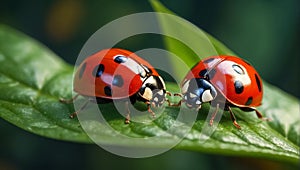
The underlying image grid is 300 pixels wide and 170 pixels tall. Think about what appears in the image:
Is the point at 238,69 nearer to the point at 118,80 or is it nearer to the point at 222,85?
the point at 222,85

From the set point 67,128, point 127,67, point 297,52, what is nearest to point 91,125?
point 67,128

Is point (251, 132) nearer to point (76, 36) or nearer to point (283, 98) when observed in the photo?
point (283, 98)

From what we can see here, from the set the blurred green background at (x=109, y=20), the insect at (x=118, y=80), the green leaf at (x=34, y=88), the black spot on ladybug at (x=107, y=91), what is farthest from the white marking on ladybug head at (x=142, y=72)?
the blurred green background at (x=109, y=20)

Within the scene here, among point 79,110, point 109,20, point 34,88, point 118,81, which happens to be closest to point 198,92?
point 118,81

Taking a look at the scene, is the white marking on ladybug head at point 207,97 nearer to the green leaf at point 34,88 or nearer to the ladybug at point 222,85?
the ladybug at point 222,85

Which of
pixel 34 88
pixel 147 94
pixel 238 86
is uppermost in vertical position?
pixel 238 86

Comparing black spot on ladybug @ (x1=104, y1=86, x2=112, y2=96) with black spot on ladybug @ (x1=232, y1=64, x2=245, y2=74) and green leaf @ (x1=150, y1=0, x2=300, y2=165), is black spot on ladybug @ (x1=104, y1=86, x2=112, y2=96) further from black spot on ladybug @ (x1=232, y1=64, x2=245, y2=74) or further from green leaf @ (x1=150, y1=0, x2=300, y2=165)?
black spot on ladybug @ (x1=232, y1=64, x2=245, y2=74)
